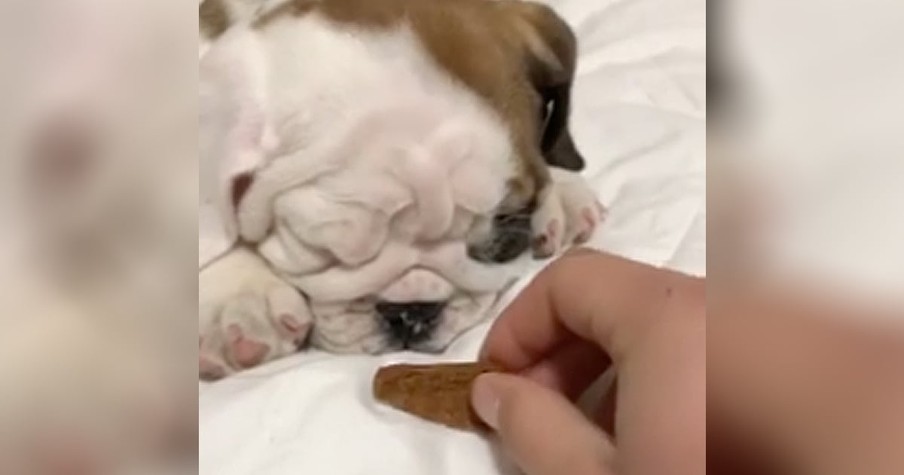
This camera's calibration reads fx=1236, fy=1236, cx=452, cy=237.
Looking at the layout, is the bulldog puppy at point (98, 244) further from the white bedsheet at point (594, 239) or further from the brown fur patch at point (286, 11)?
the brown fur patch at point (286, 11)

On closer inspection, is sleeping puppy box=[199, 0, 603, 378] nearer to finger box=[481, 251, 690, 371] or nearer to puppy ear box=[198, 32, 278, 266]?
puppy ear box=[198, 32, 278, 266]

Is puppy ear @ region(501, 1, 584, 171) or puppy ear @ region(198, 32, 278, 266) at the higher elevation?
puppy ear @ region(198, 32, 278, 266)

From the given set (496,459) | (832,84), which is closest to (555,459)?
(496,459)

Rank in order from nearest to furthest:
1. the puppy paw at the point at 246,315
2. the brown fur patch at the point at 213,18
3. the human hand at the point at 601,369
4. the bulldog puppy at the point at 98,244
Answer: the bulldog puppy at the point at 98,244, the human hand at the point at 601,369, the puppy paw at the point at 246,315, the brown fur patch at the point at 213,18

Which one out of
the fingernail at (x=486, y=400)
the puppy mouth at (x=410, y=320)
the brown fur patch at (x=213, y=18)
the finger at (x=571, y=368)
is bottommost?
the puppy mouth at (x=410, y=320)

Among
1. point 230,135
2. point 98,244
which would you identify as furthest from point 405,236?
point 98,244

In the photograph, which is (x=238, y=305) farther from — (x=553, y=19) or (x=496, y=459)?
(x=553, y=19)

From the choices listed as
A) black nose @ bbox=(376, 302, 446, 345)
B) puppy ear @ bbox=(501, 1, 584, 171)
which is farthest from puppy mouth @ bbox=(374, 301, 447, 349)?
puppy ear @ bbox=(501, 1, 584, 171)

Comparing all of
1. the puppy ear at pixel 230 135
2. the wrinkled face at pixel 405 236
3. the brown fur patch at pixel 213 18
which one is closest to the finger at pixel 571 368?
the wrinkled face at pixel 405 236

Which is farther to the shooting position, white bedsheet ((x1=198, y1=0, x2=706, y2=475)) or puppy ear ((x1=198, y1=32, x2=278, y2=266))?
puppy ear ((x1=198, y1=32, x2=278, y2=266))
